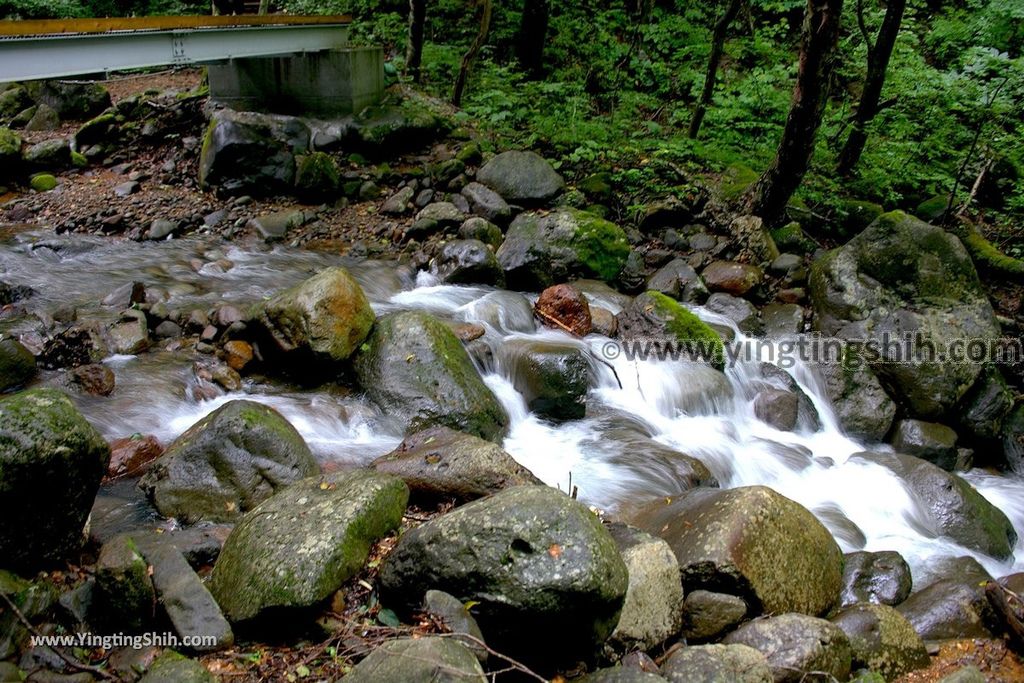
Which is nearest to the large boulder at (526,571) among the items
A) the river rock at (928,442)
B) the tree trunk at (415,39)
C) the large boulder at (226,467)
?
the large boulder at (226,467)

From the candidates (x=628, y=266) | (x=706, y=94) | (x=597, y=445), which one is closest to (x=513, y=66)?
(x=706, y=94)

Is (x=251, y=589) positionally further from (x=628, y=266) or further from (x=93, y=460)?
(x=628, y=266)

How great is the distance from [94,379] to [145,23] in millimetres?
4831

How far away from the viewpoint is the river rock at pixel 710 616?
3.89 meters

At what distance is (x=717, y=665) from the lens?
10.7 feet

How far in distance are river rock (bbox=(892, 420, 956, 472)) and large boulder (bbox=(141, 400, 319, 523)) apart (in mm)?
5931

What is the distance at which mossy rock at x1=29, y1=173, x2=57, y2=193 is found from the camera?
10.7m

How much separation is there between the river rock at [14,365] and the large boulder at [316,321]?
187 centimetres

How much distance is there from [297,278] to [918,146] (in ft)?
33.2

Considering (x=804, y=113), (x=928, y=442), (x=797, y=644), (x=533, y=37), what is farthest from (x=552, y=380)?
(x=533, y=37)

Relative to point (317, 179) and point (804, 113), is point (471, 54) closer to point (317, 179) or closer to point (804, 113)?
point (317, 179)

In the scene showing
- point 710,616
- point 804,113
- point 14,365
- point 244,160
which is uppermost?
A: point 804,113

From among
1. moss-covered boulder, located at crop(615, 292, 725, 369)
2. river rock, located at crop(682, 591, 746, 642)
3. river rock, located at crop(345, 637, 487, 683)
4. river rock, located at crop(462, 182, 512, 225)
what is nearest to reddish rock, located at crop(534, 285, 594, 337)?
moss-covered boulder, located at crop(615, 292, 725, 369)

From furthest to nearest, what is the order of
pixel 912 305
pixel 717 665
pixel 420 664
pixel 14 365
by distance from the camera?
pixel 912 305 → pixel 14 365 → pixel 717 665 → pixel 420 664
